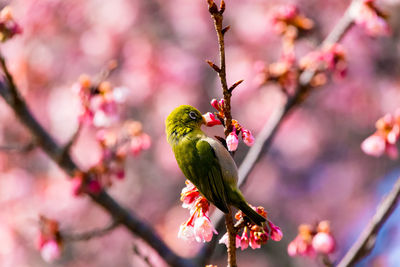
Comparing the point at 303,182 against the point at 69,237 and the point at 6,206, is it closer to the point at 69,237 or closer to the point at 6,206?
the point at 6,206

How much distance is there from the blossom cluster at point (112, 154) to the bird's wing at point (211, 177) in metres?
1.23

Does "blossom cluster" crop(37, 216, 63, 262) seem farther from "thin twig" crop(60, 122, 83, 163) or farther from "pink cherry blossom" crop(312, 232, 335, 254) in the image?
"pink cherry blossom" crop(312, 232, 335, 254)

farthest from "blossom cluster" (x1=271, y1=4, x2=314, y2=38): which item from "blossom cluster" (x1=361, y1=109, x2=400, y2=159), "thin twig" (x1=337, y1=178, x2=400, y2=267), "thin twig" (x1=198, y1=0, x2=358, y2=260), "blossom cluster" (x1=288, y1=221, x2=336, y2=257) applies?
"thin twig" (x1=337, y1=178, x2=400, y2=267)

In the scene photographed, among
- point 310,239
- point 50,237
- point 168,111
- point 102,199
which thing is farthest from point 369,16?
point 168,111

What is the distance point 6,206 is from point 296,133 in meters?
4.61

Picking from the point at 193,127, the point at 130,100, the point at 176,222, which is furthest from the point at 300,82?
the point at 130,100

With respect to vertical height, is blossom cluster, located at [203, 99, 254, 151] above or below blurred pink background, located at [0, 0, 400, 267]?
above

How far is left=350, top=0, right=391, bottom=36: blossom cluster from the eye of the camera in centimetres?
308

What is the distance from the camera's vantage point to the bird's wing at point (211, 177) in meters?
1.56

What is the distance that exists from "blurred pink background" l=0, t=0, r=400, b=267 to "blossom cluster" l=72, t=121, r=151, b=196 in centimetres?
409

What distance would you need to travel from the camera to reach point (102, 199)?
8.80 feet

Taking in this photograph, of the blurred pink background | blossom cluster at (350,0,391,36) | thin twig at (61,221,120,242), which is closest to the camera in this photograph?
thin twig at (61,221,120,242)

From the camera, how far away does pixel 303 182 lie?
26.0 feet

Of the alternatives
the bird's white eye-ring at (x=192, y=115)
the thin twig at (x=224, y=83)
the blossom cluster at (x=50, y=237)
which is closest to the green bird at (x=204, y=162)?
the bird's white eye-ring at (x=192, y=115)
